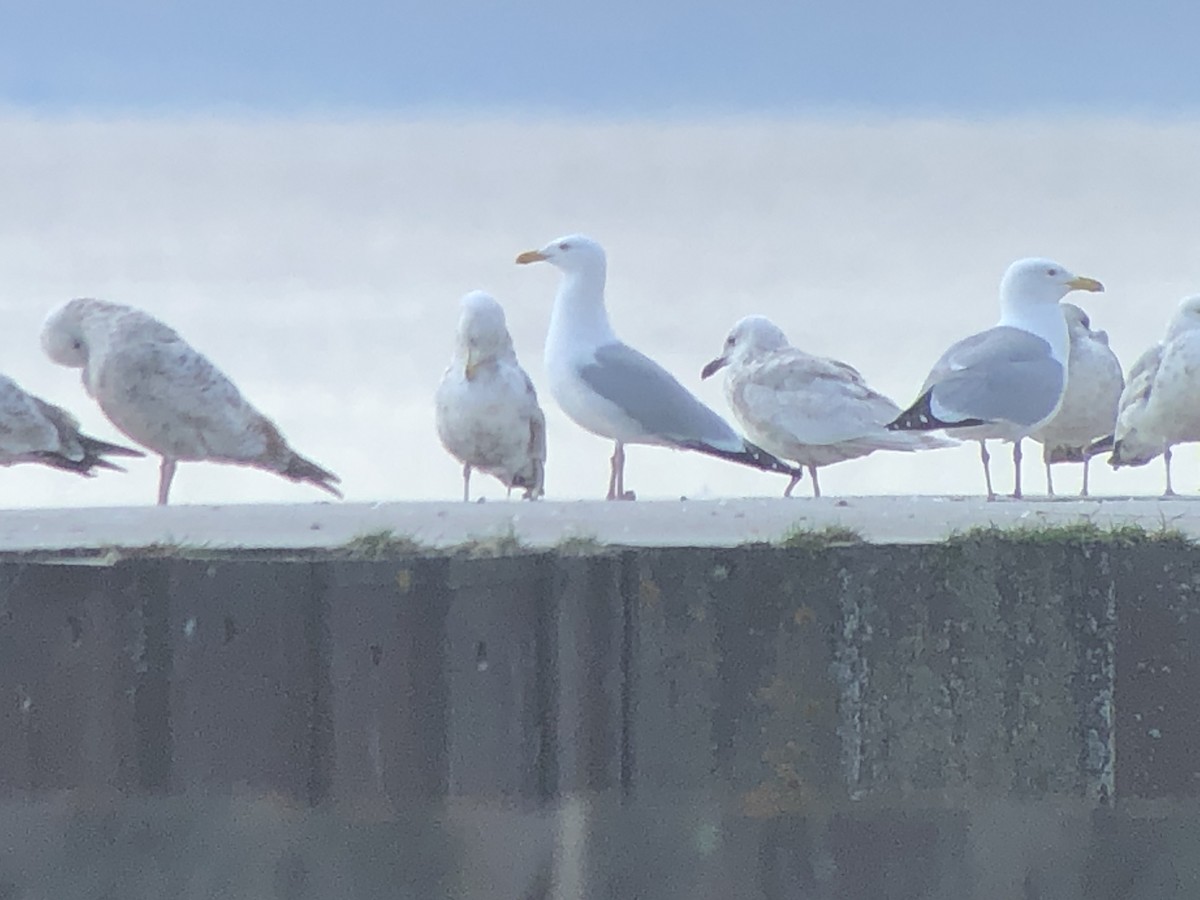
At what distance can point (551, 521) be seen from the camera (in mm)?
6379

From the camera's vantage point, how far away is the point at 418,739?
4992 mm

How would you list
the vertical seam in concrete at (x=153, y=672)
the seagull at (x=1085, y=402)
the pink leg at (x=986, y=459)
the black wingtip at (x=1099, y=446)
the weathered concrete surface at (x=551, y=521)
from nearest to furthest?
the vertical seam in concrete at (x=153, y=672) < the weathered concrete surface at (x=551, y=521) < the pink leg at (x=986, y=459) < the seagull at (x=1085, y=402) < the black wingtip at (x=1099, y=446)

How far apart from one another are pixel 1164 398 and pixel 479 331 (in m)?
4.71

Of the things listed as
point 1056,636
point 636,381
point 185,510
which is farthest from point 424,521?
point 636,381

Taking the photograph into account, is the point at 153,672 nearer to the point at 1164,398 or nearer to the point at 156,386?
the point at 156,386

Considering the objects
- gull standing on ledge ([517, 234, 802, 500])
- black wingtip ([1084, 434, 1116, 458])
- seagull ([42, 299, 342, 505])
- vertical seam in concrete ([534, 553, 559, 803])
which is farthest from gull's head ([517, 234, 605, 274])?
vertical seam in concrete ([534, 553, 559, 803])

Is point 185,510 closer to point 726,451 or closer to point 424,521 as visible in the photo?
point 424,521

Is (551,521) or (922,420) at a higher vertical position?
(922,420)

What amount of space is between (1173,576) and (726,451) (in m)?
5.26

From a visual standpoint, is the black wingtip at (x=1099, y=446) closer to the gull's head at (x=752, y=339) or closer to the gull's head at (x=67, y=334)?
the gull's head at (x=752, y=339)

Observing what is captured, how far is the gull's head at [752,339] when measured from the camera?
38.9 feet

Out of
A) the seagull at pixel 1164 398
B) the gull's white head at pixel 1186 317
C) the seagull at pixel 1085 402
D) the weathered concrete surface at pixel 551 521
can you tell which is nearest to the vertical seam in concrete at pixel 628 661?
the weathered concrete surface at pixel 551 521

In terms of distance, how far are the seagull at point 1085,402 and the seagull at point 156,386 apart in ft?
20.3

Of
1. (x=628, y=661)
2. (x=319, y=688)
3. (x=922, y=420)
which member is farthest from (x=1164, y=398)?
(x=319, y=688)
